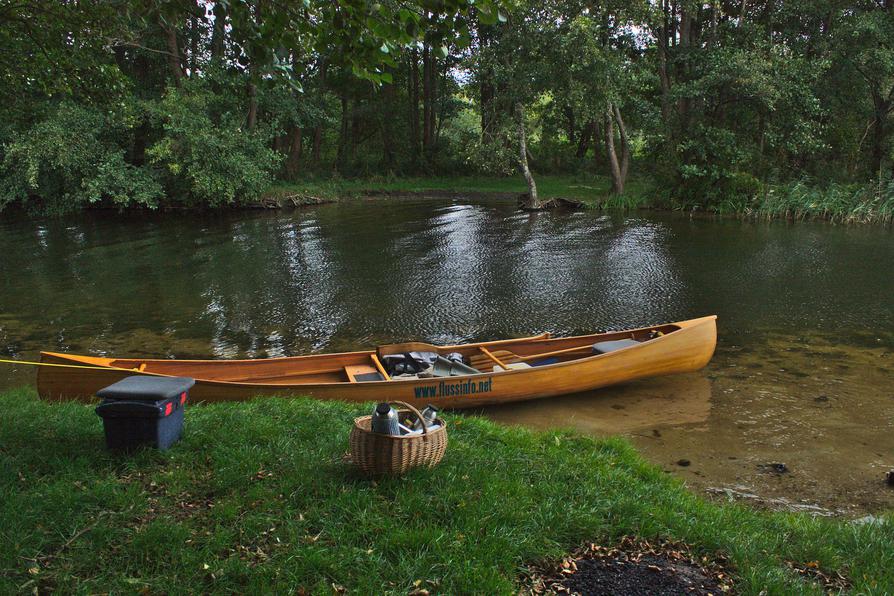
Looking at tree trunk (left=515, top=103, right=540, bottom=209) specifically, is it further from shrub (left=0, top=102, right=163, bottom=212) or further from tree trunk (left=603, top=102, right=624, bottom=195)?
shrub (left=0, top=102, right=163, bottom=212)

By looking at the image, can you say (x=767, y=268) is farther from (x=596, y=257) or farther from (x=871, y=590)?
(x=871, y=590)

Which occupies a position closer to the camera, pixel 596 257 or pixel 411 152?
pixel 596 257

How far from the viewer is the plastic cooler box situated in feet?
15.1

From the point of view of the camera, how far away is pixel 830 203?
23562 mm

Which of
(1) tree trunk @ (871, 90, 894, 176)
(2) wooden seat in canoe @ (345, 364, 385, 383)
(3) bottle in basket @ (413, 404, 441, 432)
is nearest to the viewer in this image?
(3) bottle in basket @ (413, 404, 441, 432)

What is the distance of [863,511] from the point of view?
5660 mm

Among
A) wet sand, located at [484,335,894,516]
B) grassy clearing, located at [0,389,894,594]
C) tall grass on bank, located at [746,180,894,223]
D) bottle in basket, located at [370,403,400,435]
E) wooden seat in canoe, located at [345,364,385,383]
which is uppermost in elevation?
tall grass on bank, located at [746,180,894,223]

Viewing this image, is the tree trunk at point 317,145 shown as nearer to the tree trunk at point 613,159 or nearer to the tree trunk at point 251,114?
the tree trunk at point 251,114

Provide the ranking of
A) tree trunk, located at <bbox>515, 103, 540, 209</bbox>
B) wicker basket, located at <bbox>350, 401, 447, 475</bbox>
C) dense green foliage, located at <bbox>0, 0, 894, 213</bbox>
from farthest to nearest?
tree trunk, located at <bbox>515, 103, 540, 209</bbox>, dense green foliage, located at <bbox>0, 0, 894, 213</bbox>, wicker basket, located at <bbox>350, 401, 447, 475</bbox>

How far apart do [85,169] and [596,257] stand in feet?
58.9

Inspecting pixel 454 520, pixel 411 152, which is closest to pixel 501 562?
pixel 454 520

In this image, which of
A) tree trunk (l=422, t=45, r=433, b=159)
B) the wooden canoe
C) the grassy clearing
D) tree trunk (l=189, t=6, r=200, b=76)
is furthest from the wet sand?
tree trunk (l=422, t=45, r=433, b=159)

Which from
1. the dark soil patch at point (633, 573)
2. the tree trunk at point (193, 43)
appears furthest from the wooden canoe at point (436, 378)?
the tree trunk at point (193, 43)

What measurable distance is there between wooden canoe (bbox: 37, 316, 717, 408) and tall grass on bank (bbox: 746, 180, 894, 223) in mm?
17556
